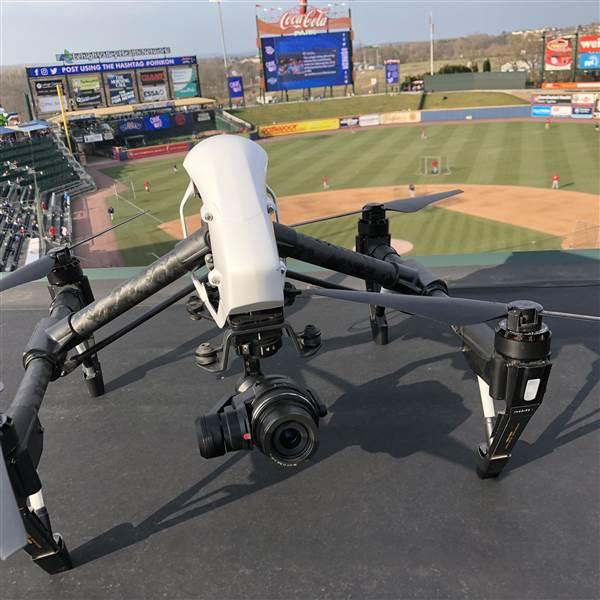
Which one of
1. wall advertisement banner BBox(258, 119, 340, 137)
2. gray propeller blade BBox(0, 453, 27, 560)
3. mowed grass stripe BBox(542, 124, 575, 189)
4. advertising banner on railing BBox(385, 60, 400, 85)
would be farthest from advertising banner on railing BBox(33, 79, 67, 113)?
gray propeller blade BBox(0, 453, 27, 560)

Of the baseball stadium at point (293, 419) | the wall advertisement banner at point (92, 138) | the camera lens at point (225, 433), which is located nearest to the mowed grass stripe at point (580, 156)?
the baseball stadium at point (293, 419)

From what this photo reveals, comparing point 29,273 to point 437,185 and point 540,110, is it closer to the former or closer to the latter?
point 437,185

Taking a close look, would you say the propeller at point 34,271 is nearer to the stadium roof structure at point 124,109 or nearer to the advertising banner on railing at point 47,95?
the stadium roof structure at point 124,109

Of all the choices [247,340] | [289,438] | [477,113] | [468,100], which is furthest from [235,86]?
[289,438]

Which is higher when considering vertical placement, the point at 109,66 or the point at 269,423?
the point at 109,66

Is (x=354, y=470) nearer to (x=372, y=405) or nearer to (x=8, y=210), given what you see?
(x=372, y=405)

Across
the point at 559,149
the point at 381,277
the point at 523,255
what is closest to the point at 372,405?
the point at 381,277

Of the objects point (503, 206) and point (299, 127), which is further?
point (299, 127)
